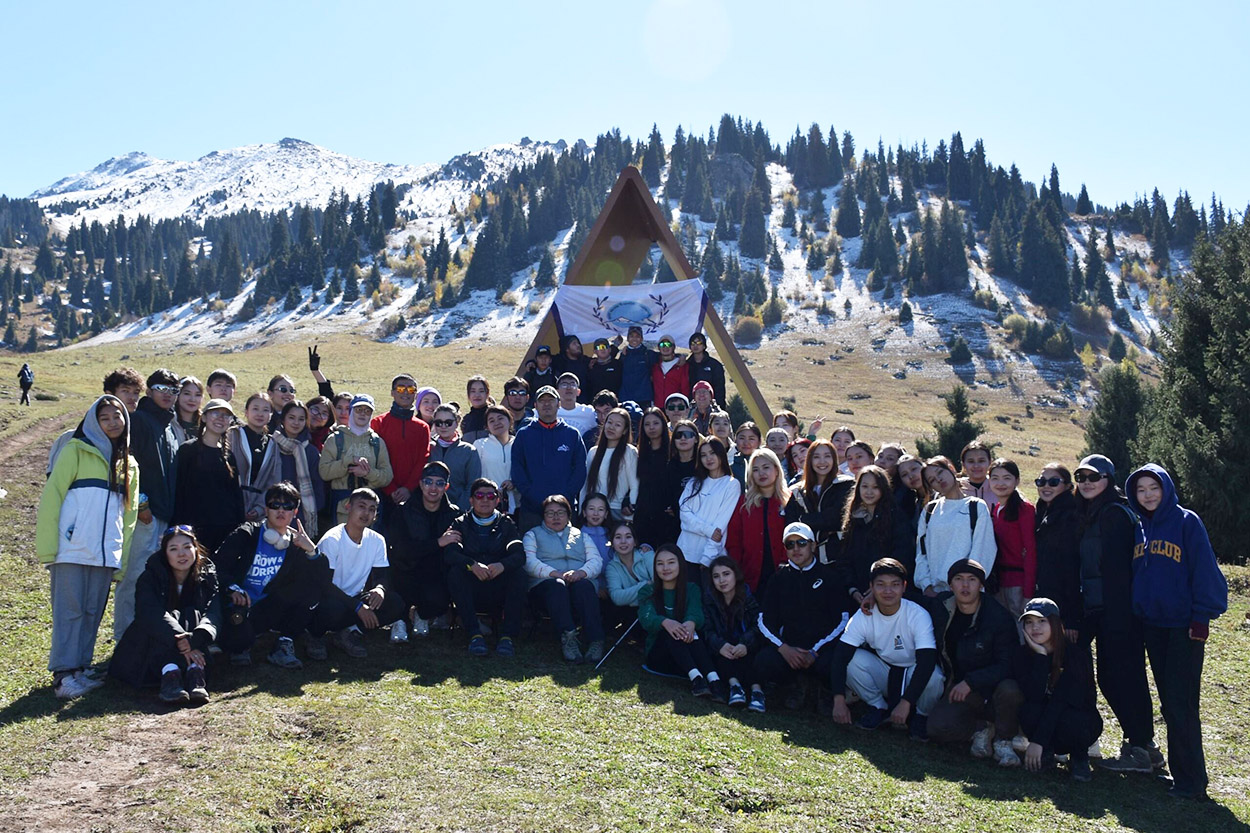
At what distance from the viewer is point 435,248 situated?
11188 cm

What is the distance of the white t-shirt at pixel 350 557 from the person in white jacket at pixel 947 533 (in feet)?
13.7

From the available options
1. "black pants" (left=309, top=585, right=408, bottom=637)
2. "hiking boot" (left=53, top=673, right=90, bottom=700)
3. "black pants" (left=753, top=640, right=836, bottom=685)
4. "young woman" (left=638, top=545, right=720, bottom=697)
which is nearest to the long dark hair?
"young woman" (left=638, top=545, right=720, bottom=697)

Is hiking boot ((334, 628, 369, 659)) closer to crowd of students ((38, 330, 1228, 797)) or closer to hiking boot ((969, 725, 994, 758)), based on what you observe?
crowd of students ((38, 330, 1228, 797))

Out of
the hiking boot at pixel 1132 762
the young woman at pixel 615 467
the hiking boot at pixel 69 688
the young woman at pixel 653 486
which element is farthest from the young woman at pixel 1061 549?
the hiking boot at pixel 69 688

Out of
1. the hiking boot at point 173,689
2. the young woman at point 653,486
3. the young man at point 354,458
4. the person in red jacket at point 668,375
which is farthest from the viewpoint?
the person in red jacket at point 668,375

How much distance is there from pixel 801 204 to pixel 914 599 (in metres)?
138

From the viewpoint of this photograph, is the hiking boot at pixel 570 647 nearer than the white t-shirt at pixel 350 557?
No

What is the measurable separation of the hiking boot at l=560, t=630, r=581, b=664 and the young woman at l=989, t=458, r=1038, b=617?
3.21 meters

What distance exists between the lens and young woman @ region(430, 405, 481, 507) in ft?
26.9

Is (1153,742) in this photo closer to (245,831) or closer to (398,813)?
(398,813)

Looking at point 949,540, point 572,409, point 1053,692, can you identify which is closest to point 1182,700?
point 1053,692

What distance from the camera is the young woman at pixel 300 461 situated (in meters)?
7.36

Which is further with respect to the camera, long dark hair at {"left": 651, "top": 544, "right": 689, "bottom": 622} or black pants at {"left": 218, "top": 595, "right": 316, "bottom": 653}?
long dark hair at {"left": 651, "top": 544, "right": 689, "bottom": 622}

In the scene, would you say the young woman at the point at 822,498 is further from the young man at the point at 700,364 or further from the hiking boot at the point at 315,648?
the hiking boot at the point at 315,648
